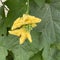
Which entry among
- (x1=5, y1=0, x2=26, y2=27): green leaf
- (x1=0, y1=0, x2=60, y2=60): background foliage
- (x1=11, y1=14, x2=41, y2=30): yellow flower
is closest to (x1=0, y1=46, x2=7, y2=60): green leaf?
(x1=0, y1=0, x2=60, y2=60): background foliage

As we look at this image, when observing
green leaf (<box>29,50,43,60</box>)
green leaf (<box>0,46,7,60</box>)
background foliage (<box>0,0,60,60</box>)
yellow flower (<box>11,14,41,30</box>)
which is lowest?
green leaf (<box>29,50,43,60</box>)

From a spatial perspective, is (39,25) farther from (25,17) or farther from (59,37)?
(25,17)

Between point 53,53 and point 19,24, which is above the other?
point 19,24

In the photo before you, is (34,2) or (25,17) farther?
(34,2)

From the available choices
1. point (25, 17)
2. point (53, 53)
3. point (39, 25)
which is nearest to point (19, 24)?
point (25, 17)

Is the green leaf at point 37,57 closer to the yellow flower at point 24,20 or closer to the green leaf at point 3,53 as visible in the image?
the green leaf at point 3,53

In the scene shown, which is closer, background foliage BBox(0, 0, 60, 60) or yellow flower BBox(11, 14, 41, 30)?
yellow flower BBox(11, 14, 41, 30)

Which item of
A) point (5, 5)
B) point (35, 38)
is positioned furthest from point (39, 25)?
point (5, 5)

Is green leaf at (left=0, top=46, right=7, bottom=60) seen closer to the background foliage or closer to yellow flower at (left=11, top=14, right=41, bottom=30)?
the background foliage

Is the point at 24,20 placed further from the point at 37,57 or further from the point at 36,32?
the point at 37,57
